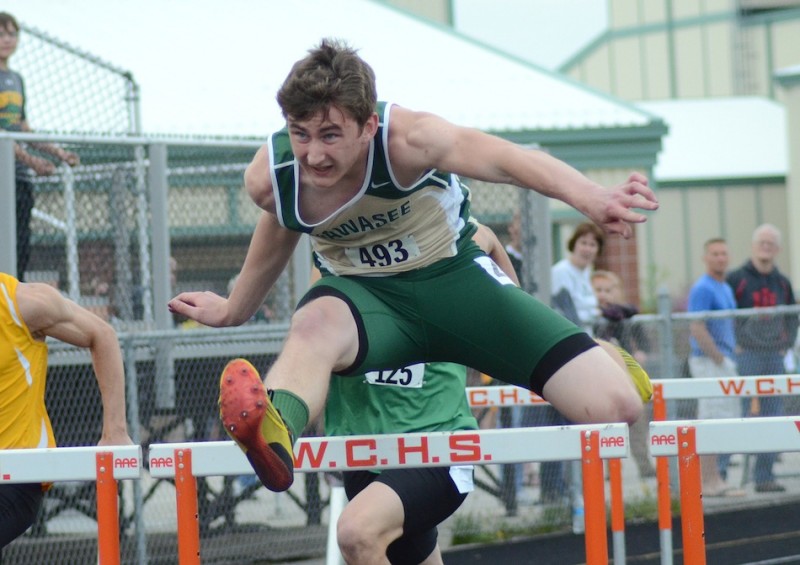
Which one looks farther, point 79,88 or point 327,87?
point 79,88

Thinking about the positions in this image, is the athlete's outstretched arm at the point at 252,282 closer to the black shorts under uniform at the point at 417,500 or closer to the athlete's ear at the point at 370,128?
the athlete's ear at the point at 370,128

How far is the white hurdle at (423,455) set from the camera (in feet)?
12.7

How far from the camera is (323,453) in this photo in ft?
13.1

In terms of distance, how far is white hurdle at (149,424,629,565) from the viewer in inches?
152

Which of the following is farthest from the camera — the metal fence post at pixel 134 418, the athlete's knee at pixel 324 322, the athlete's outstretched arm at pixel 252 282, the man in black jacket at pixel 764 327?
the man in black jacket at pixel 764 327

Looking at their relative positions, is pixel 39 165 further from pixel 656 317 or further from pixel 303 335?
pixel 656 317

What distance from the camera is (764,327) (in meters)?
10.2

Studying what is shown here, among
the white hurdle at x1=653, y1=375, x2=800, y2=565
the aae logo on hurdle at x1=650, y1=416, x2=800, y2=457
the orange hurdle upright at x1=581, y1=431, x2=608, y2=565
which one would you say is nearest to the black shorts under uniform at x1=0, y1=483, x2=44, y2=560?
Result: the orange hurdle upright at x1=581, y1=431, x2=608, y2=565

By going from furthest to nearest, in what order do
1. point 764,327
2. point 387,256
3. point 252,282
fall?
point 764,327 → point 252,282 → point 387,256

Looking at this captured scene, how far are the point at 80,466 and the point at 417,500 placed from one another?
1.21 meters

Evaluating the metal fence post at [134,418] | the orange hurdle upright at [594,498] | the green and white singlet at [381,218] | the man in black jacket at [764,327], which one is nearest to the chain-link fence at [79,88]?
the metal fence post at [134,418]

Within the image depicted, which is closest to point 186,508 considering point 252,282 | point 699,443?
point 252,282

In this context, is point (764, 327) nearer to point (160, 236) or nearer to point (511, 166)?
point (160, 236)

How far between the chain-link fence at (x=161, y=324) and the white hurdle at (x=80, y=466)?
3422 millimetres
